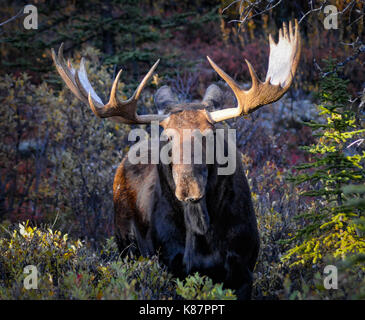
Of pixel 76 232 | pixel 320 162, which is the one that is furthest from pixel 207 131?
pixel 76 232

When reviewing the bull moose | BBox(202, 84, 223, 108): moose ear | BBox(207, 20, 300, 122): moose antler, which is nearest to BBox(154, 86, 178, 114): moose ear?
the bull moose

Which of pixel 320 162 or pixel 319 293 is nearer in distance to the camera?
pixel 319 293

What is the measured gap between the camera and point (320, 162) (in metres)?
4.04

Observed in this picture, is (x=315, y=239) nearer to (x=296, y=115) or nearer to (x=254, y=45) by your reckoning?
(x=296, y=115)

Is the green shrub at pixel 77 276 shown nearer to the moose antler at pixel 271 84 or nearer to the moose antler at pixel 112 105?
the moose antler at pixel 112 105

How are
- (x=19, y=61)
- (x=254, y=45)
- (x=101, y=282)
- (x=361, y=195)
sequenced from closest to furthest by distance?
(x=101, y=282)
(x=361, y=195)
(x=19, y=61)
(x=254, y=45)

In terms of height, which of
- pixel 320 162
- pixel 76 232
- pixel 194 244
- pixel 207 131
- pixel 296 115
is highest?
pixel 296 115

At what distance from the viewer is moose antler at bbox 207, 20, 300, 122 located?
4.15m

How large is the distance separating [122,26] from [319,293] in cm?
927

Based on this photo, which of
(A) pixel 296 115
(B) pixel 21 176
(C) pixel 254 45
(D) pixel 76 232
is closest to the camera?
(D) pixel 76 232

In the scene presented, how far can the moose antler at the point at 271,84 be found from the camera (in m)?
4.15

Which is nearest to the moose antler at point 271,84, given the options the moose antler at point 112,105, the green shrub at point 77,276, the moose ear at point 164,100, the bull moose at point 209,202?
the bull moose at point 209,202

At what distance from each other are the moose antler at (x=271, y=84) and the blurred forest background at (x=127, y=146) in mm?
390

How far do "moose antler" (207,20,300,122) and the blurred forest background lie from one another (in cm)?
39
